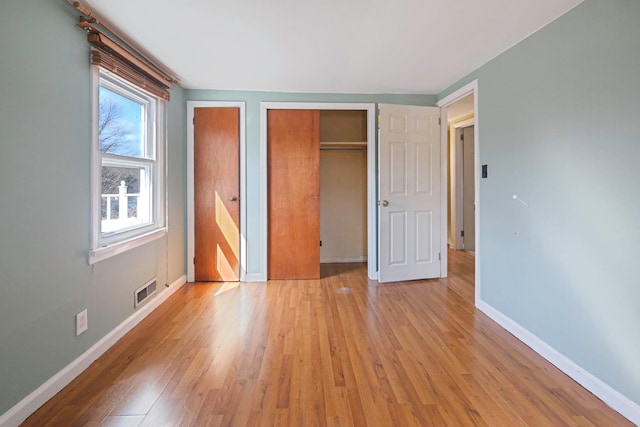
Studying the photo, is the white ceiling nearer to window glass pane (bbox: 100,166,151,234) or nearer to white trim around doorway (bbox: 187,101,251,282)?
white trim around doorway (bbox: 187,101,251,282)

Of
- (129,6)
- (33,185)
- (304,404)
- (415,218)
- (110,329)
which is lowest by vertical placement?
(304,404)

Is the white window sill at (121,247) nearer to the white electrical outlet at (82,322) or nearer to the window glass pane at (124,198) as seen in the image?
the window glass pane at (124,198)

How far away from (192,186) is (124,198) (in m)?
1.07

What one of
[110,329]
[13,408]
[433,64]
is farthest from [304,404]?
[433,64]

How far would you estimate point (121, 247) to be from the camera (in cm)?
234

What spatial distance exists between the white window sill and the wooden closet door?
130cm

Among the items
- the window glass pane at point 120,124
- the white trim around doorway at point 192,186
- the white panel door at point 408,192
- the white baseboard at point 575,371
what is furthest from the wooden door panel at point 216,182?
the white baseboard at point 575,371

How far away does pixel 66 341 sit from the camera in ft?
6.00

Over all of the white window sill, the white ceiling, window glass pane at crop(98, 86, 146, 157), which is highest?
the white ceiling

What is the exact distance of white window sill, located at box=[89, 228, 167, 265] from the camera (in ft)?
6.79

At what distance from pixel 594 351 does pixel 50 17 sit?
3.52 metres

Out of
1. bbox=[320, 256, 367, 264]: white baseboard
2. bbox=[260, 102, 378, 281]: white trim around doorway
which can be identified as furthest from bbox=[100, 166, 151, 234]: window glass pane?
bbox=[320, 256, 367, 264]: white baseboard

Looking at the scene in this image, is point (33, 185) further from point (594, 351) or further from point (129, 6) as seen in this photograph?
point (594, 351)

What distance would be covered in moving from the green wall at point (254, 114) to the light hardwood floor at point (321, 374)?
2.95ft
